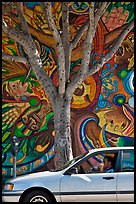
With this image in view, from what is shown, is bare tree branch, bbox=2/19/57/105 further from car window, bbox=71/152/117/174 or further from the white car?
the white car

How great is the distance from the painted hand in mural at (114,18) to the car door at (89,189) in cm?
691

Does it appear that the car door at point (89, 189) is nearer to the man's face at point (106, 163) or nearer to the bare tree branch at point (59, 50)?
the man's face at point (106, 163)

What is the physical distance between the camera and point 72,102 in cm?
1370

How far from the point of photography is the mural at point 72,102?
13.5 meters

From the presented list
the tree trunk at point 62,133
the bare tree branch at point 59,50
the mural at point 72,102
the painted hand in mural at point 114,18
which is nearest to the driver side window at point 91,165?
the tree trunk at point 62,133

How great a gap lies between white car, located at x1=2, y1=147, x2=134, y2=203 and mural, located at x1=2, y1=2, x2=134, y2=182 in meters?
5.11

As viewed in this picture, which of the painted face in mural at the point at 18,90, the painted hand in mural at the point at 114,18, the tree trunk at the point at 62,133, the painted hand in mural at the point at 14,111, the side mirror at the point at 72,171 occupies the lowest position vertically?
the side mirror at the point at 72,171

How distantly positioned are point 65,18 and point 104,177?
179 inches

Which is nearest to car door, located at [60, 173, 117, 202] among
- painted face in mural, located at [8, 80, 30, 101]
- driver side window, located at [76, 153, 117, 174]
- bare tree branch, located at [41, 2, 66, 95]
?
driver side window, located at [76, 153, 117, 174]

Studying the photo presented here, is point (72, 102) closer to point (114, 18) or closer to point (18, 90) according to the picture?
point (18, 90)

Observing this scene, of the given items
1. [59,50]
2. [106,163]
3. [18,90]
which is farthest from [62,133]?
[18,90]

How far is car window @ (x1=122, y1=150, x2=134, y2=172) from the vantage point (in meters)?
8.25

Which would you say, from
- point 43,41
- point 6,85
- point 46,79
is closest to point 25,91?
point 6,85

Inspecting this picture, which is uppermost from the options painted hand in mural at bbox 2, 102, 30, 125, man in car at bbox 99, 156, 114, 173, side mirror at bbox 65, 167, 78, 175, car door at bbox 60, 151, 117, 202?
painted hand in mural at bbox 2, 102, 30, 125
